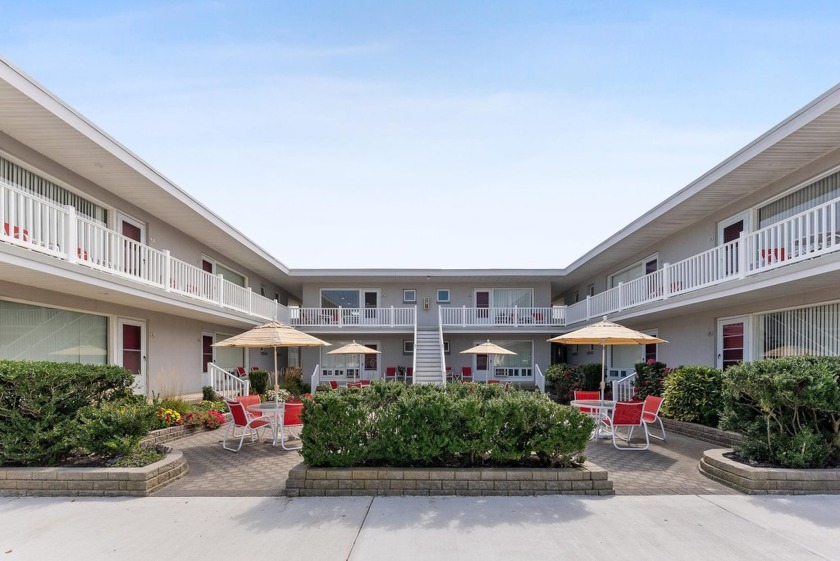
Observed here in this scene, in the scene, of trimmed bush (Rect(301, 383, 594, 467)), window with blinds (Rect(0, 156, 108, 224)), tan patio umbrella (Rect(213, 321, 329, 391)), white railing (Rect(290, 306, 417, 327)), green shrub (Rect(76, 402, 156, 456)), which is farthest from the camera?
white railing (Rect(290, 306, 417, 327))

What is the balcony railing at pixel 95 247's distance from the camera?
724 centimetres

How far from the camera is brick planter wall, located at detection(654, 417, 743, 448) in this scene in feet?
27.3

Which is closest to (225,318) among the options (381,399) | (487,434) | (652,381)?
(381,399)

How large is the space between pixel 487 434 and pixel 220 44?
9704 millimetres

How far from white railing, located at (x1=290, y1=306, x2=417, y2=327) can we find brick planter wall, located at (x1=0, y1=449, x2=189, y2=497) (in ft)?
47.6

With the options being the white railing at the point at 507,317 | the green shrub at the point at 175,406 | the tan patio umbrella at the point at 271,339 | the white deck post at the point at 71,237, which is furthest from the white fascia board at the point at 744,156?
the green shrub at the point at 175,406

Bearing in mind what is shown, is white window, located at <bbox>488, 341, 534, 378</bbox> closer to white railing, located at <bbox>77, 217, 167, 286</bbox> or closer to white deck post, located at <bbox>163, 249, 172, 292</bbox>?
white deck post, located at <bbox>163, 249, 172, 292</bbox>

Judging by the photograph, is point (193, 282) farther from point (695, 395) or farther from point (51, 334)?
point (695, 395)

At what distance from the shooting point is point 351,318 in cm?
2067

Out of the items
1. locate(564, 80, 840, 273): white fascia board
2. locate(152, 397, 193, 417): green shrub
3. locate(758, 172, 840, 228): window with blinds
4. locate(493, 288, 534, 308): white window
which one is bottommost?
locate(152, 397, 193, 417): green shrub

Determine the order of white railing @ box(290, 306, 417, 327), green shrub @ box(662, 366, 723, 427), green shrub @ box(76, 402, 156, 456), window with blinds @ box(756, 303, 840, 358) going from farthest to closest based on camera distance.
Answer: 1. white railing @ box(290, 306, 417, 327)
2. green shrub @ box(662, 366, 723, 427)
3. window with blinds @ box(756, 303, 840, 358)
4. green shrub @ box(76, 402, 156, 456)

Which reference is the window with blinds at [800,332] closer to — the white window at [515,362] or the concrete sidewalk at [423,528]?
the concrete sidewalk at [423,528]

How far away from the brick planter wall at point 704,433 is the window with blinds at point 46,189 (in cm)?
1353

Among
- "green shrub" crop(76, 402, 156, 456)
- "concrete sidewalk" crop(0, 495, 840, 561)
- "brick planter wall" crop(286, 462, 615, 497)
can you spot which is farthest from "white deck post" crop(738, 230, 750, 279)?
"green shrub" crop(76, 402, 156, 456)
